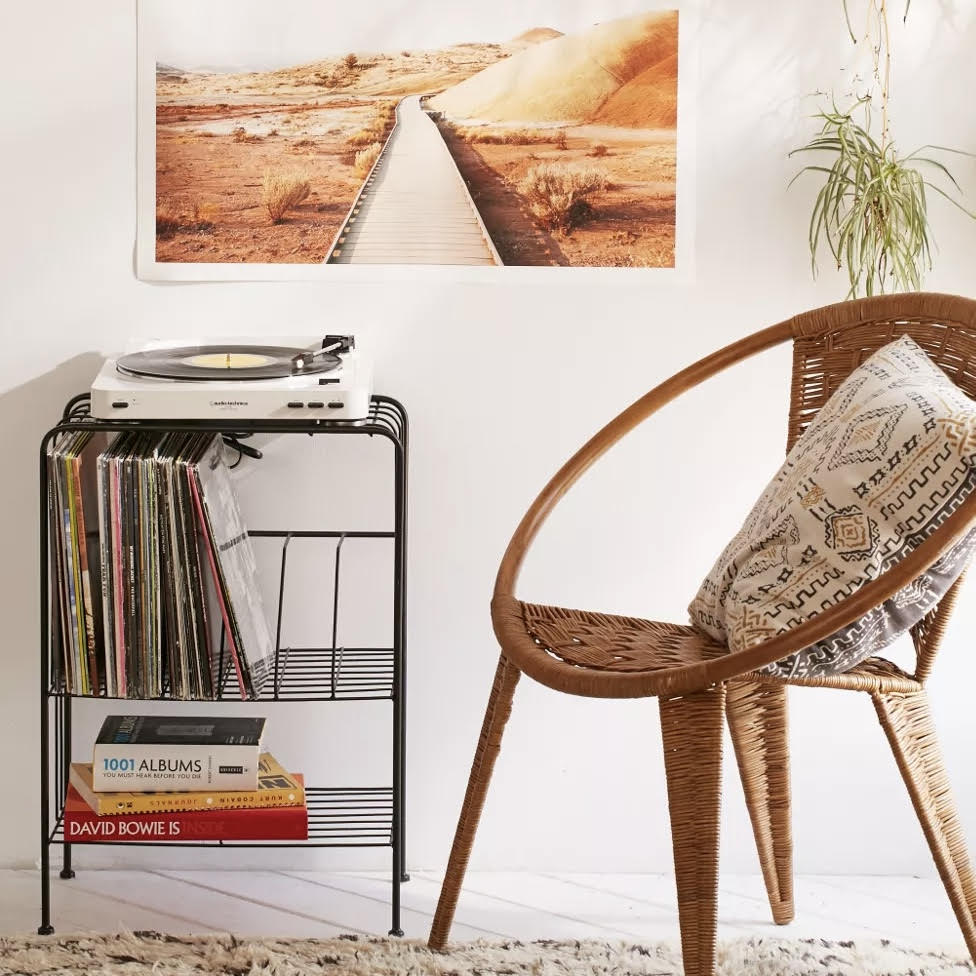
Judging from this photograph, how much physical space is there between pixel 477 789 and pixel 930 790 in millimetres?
582

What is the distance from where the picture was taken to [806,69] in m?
1.87

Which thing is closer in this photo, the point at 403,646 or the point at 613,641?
the point at 613,641

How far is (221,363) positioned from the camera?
5.66 feet

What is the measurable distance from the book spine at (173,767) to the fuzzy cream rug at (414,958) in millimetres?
→ 215

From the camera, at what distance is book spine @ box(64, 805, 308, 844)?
1769 mm

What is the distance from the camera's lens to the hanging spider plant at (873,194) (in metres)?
A: 1.81

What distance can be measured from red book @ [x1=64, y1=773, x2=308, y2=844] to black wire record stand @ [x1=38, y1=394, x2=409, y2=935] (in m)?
0.02

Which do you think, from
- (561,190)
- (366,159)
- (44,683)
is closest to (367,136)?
(366,159)

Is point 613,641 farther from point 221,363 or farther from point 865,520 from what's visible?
point 221,363

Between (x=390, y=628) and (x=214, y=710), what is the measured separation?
32cm

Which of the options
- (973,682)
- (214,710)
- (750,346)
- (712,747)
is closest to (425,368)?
(750,346)

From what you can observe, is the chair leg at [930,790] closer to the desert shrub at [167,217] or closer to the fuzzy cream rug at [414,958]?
the fuzzy cream rug at [414,958]

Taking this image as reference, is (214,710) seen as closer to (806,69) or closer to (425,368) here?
(425,368)

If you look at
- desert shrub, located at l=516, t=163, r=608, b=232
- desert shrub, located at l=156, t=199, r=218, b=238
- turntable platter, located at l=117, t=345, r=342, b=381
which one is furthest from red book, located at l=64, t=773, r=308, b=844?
desert shrub, located at l=516, t=163, r=608, b=232
